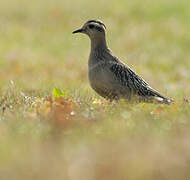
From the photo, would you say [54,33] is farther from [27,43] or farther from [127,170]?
[127,170]

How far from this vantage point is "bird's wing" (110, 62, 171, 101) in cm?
938

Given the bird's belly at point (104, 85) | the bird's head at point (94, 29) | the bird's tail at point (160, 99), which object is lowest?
the bird's tail at point (160, 99)

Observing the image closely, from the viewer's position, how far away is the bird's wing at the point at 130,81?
369 inches

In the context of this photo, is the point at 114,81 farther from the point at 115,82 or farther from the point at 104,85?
the point at 104,85

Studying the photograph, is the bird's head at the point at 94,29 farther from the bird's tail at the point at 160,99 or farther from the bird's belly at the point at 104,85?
the bird's tail at the point at 160,99

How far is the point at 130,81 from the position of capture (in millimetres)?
9469

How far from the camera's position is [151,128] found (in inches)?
252

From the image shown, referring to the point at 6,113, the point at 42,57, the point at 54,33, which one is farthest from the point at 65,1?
the point at 6,113

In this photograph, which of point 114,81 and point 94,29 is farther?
point 94,29

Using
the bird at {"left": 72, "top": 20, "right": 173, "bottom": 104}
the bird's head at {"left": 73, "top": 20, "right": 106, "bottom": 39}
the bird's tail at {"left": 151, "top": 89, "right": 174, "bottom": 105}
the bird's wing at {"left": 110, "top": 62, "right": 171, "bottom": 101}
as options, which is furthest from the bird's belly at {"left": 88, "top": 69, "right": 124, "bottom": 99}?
the bird's head at {"left": 73, "top": 20, "right": 106, "bottom": 39}

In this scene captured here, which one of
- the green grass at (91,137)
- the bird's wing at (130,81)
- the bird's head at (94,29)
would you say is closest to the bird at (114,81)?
the bird's wing at (130,81)

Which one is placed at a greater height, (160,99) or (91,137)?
(91,137)

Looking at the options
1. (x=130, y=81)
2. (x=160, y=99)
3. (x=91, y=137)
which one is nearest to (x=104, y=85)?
(x=130, y=81)

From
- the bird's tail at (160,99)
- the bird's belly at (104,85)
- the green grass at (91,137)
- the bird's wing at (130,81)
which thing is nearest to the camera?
the green grass at (91,137)
